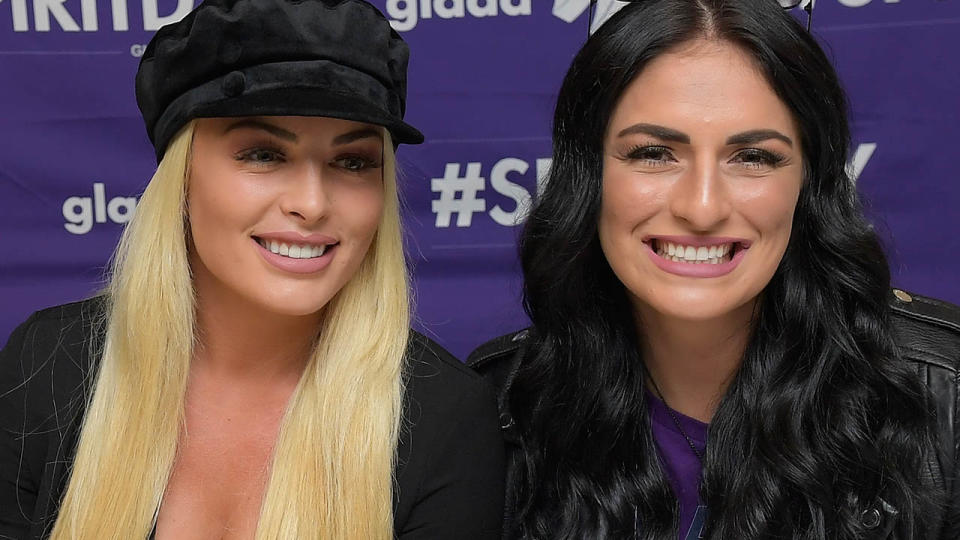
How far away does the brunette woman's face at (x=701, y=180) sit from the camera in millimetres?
1682

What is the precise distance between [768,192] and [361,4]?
26.3 inches

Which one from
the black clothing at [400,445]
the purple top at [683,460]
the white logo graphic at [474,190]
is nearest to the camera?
the black clothing at [400,445]

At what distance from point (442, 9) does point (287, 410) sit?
1024 mm

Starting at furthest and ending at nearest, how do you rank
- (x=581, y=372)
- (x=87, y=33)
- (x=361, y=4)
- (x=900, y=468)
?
(x=87, y=33), (x=581, y=372), (x=900, y=468), (x=361, y=4)

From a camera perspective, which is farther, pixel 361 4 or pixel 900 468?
pixel 900 468

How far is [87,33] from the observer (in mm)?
2445

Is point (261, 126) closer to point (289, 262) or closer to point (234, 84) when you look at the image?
point (234, 84)

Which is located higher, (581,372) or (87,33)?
(87,33)

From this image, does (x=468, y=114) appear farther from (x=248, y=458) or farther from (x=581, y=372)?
(x=248, y=458)

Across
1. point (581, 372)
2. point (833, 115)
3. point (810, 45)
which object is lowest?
point (581, 372)

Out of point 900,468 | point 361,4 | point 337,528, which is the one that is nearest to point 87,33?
point 361,4

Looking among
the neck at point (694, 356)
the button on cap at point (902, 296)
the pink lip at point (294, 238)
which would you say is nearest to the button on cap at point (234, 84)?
the pink lip at point (294, 238)

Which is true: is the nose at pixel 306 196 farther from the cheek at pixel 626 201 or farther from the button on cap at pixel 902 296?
the button on cap at pixel 902 296

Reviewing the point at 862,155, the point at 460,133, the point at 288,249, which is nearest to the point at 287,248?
the point at 288,249
